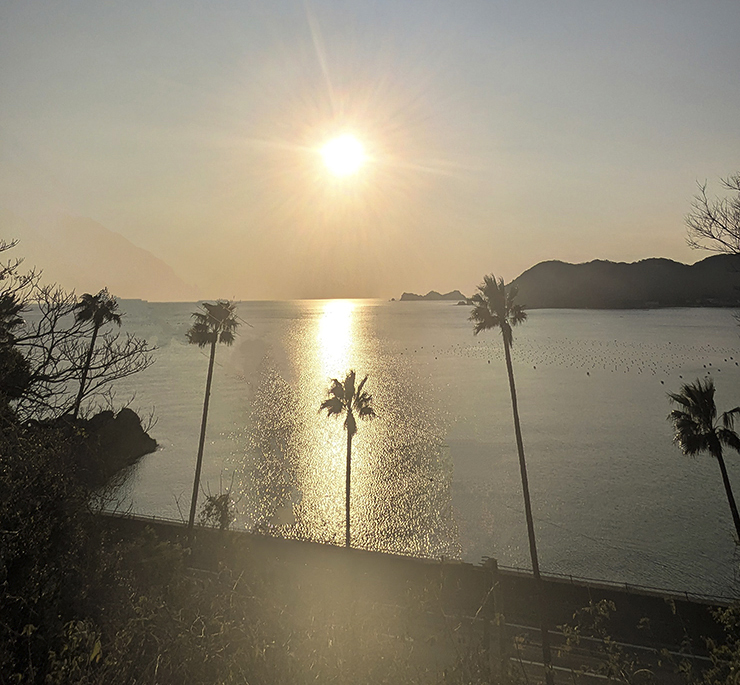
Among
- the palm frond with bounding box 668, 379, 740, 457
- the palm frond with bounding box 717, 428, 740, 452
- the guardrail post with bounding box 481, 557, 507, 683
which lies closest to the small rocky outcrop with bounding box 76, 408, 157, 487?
the guardrail post with bounding box 481, 557, 507, 683

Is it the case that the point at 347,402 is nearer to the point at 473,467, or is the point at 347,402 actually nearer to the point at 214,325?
the point at 214,325

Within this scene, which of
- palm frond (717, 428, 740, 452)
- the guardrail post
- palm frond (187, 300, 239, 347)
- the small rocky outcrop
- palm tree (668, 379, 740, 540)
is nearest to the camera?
the guardrail post

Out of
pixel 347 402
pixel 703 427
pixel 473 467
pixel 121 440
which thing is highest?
pixel 347 402

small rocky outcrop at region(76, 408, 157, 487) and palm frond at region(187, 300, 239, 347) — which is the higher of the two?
palm frond at region(187, 300, 239, 347)

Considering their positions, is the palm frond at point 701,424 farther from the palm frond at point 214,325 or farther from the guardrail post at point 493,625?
the palm frond at point 214,325

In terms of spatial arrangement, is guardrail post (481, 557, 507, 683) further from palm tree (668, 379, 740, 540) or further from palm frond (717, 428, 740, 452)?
palm frond (717, 428, 740, 452)

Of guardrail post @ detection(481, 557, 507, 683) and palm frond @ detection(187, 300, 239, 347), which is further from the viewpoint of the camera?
palm frond @ detection(187, 300, 239, 347)

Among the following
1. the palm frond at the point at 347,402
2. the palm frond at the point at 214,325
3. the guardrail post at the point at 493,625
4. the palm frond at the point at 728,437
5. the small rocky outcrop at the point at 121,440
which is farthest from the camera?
the small rocky outcrop at the point at 121,440

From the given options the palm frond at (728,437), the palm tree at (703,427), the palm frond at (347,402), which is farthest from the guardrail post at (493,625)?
the palm frond at (728,437)

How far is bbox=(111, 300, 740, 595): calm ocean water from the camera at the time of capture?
96.5ft

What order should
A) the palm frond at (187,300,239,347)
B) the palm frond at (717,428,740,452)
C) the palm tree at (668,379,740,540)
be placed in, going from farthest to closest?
the palm frond at (187,300,239,347) < the palm tree at (668,379,740,540) < the palm frond at (717,428,740,452)

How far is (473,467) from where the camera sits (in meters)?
43.0

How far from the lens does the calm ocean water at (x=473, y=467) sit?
29406mm

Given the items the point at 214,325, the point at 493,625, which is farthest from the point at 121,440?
the point at 493,625
